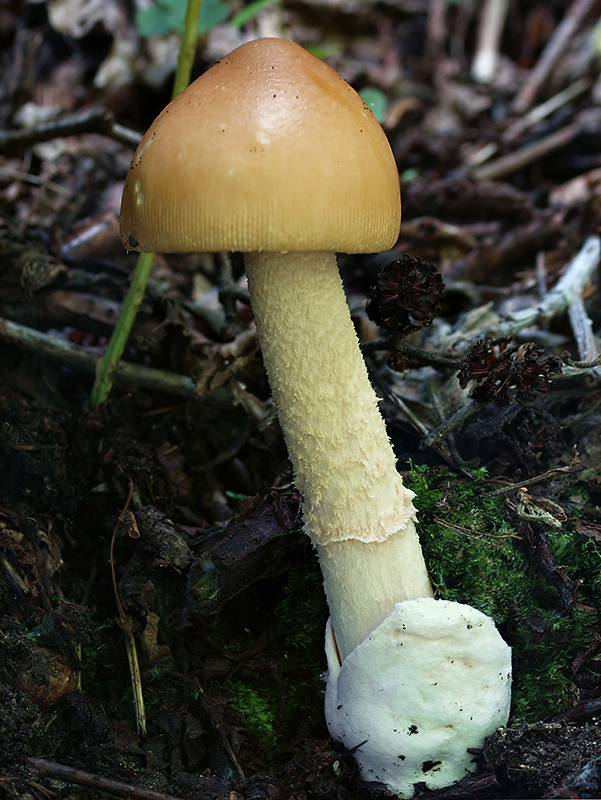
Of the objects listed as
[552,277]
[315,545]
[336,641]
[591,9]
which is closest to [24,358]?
[315,545]

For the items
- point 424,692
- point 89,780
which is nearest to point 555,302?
point 424,692

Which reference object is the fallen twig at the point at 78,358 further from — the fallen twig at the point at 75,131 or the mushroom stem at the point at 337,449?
the fallen twig at the point at 75,131

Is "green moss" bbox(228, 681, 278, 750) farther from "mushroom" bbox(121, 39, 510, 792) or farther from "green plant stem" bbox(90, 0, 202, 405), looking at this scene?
"green plant stem" bbox(90, 0, 202, 405)

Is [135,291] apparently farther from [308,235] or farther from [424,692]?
[424,692]

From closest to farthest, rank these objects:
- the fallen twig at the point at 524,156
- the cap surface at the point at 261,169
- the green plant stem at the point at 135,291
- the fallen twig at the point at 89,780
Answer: the cap surface at the point at 261,169, the fallen twig at the point at 89,780, the green plant stem at the point at 135,291, the fallen twig at the point at 524,156

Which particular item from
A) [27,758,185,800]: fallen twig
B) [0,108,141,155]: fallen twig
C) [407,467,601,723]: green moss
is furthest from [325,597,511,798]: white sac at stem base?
[0,108,141,155]: fallen twig

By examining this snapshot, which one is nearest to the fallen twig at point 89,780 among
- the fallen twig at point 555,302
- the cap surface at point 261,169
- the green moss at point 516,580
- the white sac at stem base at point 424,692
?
the white sac at stem base at point 424,692
